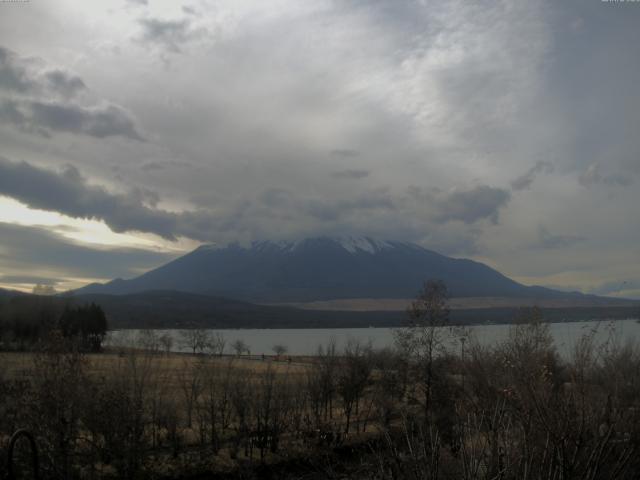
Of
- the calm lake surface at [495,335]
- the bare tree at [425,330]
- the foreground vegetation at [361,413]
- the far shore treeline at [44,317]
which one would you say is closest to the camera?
the foreground vegetation at [361,413]

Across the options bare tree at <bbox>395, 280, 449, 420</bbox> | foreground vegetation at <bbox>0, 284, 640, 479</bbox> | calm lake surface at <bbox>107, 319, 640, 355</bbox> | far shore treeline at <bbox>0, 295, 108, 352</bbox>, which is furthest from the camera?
far shore treeline at <bbox>0, 295, 108, 352</bbox>

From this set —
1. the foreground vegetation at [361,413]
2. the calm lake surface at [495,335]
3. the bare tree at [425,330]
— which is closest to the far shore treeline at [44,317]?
the calm lake surface at [495,335]

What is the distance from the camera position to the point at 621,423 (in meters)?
9.02

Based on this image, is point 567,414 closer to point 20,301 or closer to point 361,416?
point 361,416

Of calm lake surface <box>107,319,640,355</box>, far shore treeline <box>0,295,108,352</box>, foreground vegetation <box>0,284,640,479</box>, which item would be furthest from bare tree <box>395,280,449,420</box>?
far shore treeline <box>0,295,108,352</box>

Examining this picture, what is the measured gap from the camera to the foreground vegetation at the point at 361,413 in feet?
24.0

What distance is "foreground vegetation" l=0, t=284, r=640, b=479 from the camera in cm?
730

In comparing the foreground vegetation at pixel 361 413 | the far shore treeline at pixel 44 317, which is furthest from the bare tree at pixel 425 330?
the far shore treeline at pixel 44 317

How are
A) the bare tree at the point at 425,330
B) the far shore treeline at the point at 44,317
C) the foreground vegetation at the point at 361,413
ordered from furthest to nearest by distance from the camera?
1. the far shore treeline at the point at 44,317
2. the bare tree at the point at 425,330
3. the foreground vegetation at the point at 361,413

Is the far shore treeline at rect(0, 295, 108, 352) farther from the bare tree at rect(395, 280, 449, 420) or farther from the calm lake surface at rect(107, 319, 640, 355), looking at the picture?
the bare tree at rect(395, 280, 449, 420)

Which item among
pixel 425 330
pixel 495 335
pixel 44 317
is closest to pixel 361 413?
pixel 425 330

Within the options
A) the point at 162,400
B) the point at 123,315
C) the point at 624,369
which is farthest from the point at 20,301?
the point at 123,315

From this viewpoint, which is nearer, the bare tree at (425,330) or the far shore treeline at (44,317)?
the bare tree at (425,330)

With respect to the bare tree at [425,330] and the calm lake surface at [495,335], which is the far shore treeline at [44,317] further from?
the bare tree at [425,330]
